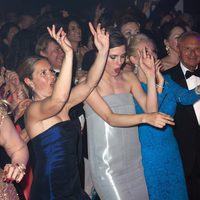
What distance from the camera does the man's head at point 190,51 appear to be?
4520 millimetres

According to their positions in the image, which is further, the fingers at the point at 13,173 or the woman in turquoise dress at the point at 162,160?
the woman in turquoise dress at the point at 162,160

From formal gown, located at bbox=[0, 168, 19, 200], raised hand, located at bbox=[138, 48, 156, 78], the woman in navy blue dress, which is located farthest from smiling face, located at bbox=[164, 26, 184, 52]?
formal gown, located at bbox=[0, 168, 19, 200]

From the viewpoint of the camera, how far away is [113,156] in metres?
3.70

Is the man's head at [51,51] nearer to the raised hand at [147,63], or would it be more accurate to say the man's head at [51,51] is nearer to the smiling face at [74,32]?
the raised hand at [147,63]

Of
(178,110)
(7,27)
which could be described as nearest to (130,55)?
(178,110)

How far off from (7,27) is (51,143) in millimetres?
3776

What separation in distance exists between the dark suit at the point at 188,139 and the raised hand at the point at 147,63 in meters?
0.75

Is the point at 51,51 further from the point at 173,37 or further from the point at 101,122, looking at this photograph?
the point at 173,37

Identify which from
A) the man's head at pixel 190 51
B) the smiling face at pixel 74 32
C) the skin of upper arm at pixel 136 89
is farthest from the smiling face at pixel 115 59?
the smiling face at pixel 74 32

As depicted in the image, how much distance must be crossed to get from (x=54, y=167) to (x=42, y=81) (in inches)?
25.8

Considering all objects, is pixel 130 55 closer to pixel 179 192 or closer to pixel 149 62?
pixel 149 62

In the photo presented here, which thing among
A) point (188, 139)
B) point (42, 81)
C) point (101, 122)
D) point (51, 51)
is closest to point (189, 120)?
point (188, 139)

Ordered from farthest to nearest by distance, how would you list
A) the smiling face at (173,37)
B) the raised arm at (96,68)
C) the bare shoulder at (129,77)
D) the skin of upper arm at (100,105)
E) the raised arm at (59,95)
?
the smiling face at (173,37) < the bare shoulder at (129,77) < the skin of upper arm at (100,105) < the raised arm at (96,68) < the raised arm at (59,95)

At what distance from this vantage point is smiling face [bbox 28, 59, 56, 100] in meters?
3.35
